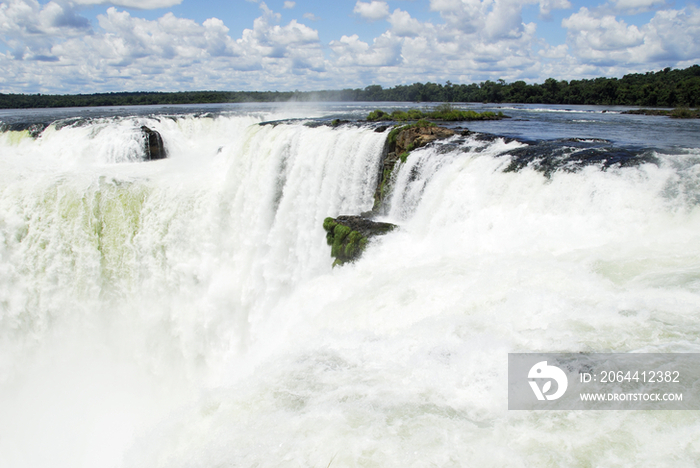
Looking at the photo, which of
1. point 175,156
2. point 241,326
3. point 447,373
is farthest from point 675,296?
point 175,156

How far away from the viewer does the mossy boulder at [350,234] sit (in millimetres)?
9246

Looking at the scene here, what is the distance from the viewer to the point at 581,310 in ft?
16.0

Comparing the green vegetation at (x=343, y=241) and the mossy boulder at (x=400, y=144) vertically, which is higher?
the mossy boulder at (x=400, y=144)

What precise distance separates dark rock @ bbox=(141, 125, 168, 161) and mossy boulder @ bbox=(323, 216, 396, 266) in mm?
14330

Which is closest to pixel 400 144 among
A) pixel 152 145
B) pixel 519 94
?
pixel 152 145

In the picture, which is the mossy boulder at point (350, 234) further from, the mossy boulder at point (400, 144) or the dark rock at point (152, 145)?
the dark rock at point (152, 145)

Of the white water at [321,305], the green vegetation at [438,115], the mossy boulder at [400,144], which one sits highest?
the green vegetation at [438,115]

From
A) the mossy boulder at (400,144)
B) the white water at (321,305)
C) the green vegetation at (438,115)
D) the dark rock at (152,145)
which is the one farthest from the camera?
the dark rock at (152,145)

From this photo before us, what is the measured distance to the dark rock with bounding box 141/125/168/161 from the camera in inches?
838

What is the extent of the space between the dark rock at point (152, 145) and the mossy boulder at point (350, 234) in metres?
14.3

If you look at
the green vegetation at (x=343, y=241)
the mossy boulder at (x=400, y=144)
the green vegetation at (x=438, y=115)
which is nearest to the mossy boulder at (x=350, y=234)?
the green vegetation at (x=343, y=241)

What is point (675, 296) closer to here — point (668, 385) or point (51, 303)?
point (668, 385)

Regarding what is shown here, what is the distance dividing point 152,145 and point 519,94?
3957 cm

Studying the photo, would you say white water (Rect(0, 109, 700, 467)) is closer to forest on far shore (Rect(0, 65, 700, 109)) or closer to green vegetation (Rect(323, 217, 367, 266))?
green vegetation (Rect(323, 217, 367, 266))
